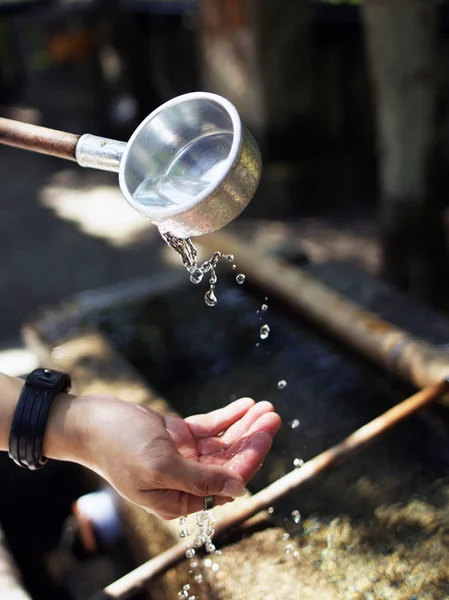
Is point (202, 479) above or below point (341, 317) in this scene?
above

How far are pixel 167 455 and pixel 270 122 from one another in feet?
15.2

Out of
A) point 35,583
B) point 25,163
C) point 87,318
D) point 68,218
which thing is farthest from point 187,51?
point 35,583

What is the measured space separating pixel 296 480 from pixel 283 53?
14.6ft

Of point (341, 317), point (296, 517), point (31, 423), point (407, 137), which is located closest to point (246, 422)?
point (296, 517)

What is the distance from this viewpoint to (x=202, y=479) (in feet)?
4.82

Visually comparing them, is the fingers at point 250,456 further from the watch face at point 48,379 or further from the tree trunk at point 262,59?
the tree trunk at point 262,59

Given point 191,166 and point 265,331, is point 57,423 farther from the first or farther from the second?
point 265,331

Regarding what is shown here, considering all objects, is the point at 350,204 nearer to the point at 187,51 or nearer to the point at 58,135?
the point at 187,51

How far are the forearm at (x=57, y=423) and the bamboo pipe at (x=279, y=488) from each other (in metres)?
0.34

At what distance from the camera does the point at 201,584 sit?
5.41 feet

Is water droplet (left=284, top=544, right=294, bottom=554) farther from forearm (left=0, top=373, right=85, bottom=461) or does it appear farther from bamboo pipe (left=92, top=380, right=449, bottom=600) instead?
forearm (left=0, top=373, right=85, bottom=461)

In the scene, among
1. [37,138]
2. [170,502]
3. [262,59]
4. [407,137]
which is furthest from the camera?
[262,59]

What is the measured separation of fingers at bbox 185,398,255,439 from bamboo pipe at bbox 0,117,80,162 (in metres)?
0.80

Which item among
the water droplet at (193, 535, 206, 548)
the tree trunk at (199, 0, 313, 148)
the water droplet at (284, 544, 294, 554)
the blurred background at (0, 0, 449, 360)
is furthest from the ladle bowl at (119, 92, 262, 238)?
the tree trunk at (199, 0, 313, 148)
